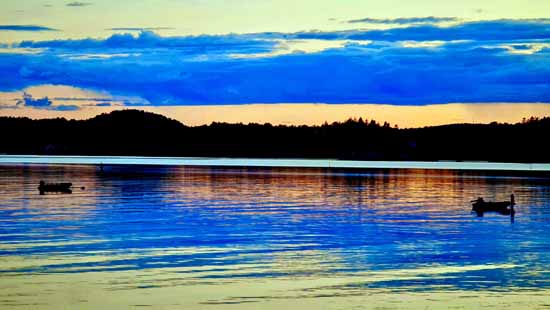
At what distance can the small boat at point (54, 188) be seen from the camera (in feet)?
228

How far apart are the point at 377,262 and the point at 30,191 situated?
4564 cm

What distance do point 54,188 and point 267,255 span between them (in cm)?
4049

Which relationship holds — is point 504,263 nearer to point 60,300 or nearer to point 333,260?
point 333,260

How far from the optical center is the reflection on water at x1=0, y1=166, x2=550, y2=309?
25156mm

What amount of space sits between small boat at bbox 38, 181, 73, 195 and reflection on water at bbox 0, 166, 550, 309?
816 centimetres

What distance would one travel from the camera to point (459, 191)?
265ft

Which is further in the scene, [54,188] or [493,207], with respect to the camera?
[54,188]

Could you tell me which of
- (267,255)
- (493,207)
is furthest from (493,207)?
(267,255)

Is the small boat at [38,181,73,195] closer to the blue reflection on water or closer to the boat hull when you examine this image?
the blue reflection on water

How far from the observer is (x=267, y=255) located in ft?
108

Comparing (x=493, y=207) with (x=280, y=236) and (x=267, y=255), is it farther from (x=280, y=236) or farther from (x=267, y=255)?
(x=267, y=255)

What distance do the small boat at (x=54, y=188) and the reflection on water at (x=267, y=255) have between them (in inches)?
321

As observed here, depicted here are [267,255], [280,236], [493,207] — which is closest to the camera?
[267,255]

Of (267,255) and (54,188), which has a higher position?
(54,188)
